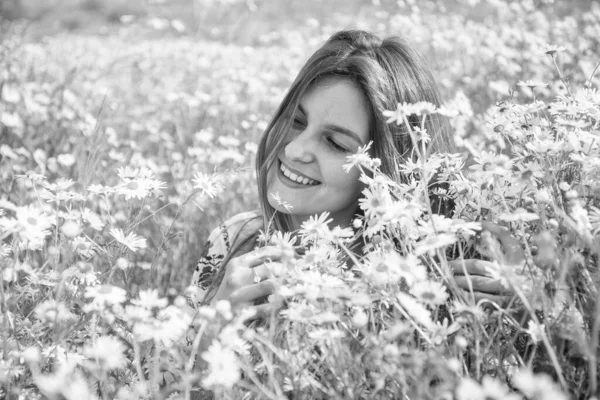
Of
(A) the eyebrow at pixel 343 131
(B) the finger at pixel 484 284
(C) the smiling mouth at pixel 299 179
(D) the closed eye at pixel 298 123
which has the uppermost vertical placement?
(A) the eyebrow at pixel 343 131

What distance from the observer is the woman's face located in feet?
6.09

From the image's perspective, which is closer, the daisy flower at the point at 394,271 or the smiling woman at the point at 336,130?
the daisy flower at the point at 394,271

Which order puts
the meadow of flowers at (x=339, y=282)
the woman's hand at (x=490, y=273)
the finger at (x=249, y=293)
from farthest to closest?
the finger at (x=249, y=293) → the woman's hand at (x=490, y=273) → the meadow of flowers at (x=339, y=282)

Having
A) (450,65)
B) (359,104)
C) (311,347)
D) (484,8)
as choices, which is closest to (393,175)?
(359,104)

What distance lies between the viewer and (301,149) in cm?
184

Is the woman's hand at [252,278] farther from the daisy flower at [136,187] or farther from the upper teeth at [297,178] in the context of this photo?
the upper teeth at [297,178]

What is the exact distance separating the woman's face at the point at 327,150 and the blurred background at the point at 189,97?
7.3 inches

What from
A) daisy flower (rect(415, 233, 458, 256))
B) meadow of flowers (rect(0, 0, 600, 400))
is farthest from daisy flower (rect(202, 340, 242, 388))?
daisy flower (rect(415, 233, 458, 256))

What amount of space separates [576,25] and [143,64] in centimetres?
311

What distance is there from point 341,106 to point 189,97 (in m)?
2.19

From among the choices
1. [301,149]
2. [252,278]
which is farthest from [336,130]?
[252,278]

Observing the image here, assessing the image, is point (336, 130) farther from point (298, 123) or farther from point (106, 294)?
point (106, 294)

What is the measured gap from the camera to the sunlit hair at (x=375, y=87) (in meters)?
1.90

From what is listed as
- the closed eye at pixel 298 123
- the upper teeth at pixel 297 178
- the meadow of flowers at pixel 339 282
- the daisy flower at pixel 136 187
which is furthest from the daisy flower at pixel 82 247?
the closed eye at pixel 298 123
